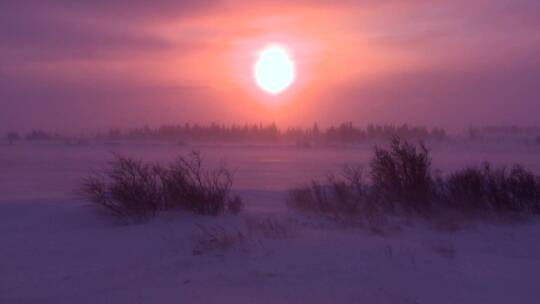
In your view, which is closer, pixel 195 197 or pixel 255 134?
pixel 195 197

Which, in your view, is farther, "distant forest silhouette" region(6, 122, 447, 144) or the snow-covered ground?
"distant forest silhouette" region(6, 122, 447, 144)

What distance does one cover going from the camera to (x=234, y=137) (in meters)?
109

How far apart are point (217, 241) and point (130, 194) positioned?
6.45 metres

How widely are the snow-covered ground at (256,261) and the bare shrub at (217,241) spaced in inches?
Answer: 1.4

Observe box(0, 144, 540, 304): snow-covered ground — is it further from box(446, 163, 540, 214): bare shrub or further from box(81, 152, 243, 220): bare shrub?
box(446, 163, 540, 214): bare shrub

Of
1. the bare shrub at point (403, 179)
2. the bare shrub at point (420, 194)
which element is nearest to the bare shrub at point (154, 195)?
Result: the bare shrub at point (420, 194)

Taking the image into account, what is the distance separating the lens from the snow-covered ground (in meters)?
11.3

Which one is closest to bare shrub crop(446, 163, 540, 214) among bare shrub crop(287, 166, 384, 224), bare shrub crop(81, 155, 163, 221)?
bare shrub crop(287, 166, 384, 224)

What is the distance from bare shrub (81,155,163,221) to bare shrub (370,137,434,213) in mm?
6395

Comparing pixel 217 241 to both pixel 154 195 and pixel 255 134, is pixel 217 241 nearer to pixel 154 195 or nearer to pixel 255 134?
pixel 154 195

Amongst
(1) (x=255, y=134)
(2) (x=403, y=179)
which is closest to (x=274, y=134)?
(1) (x=255, y=134)

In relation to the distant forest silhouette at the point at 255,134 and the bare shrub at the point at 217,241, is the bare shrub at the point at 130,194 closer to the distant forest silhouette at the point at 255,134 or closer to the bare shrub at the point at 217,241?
the bare shrub at the point at 217,241

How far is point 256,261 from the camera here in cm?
1341

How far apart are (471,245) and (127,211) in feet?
30.0
